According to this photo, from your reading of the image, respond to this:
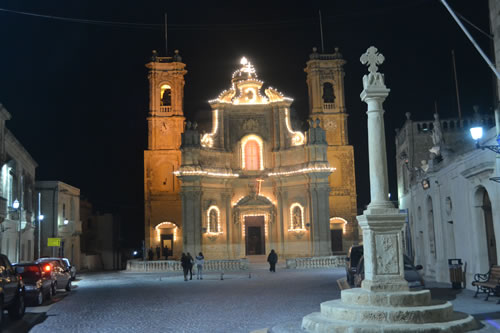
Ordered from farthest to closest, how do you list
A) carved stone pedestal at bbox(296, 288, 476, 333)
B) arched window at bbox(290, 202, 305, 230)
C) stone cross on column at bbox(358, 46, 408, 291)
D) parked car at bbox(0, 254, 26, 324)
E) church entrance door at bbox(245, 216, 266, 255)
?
church entrance door at bbox(245, 216, 266, 255)
arched window at bbox(290, 202, 305, 230)
parked car at bbox(0, 254, 26, 324)
stone cross on column at bbox(358, 46, 408, 291)
carved stone pedestal at bbox(296, 288, 476, 333)

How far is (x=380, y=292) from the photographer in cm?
1132

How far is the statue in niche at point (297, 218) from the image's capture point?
145ft

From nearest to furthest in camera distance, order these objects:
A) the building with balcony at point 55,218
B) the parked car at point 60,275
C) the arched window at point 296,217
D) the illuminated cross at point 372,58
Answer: the illuminated cross at point 372,58
the parked car at point 60,275
the building with balcony at point 55,218
the arched window at point 296,217

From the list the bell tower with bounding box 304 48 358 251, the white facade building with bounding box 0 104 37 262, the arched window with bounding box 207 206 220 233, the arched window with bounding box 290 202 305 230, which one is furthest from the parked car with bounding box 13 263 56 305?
the bell tower with bounding box 304 48 358 251

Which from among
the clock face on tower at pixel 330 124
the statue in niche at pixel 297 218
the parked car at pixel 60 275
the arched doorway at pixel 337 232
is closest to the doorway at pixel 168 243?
the statue in niche at pixel 297 218

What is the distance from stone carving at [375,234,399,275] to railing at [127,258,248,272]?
2543 cm

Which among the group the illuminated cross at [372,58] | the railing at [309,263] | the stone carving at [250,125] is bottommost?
the railing at [309,263]

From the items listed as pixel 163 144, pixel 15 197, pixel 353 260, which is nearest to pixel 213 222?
pixel 163 144

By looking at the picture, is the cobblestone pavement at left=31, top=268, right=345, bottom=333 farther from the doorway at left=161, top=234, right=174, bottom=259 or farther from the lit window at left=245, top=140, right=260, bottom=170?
the doorway at left=161, top=234, right=174, bottom=259

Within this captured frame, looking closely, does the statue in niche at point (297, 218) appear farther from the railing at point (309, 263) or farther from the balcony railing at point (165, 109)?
the balcony railing at point (165, 109)

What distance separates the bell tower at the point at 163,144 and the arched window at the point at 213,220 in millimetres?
4658

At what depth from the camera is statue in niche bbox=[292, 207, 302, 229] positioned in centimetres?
4409

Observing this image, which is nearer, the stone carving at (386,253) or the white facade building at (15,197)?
the stone carving at (386,253)

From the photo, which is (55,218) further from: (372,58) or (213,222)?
(372,58)
